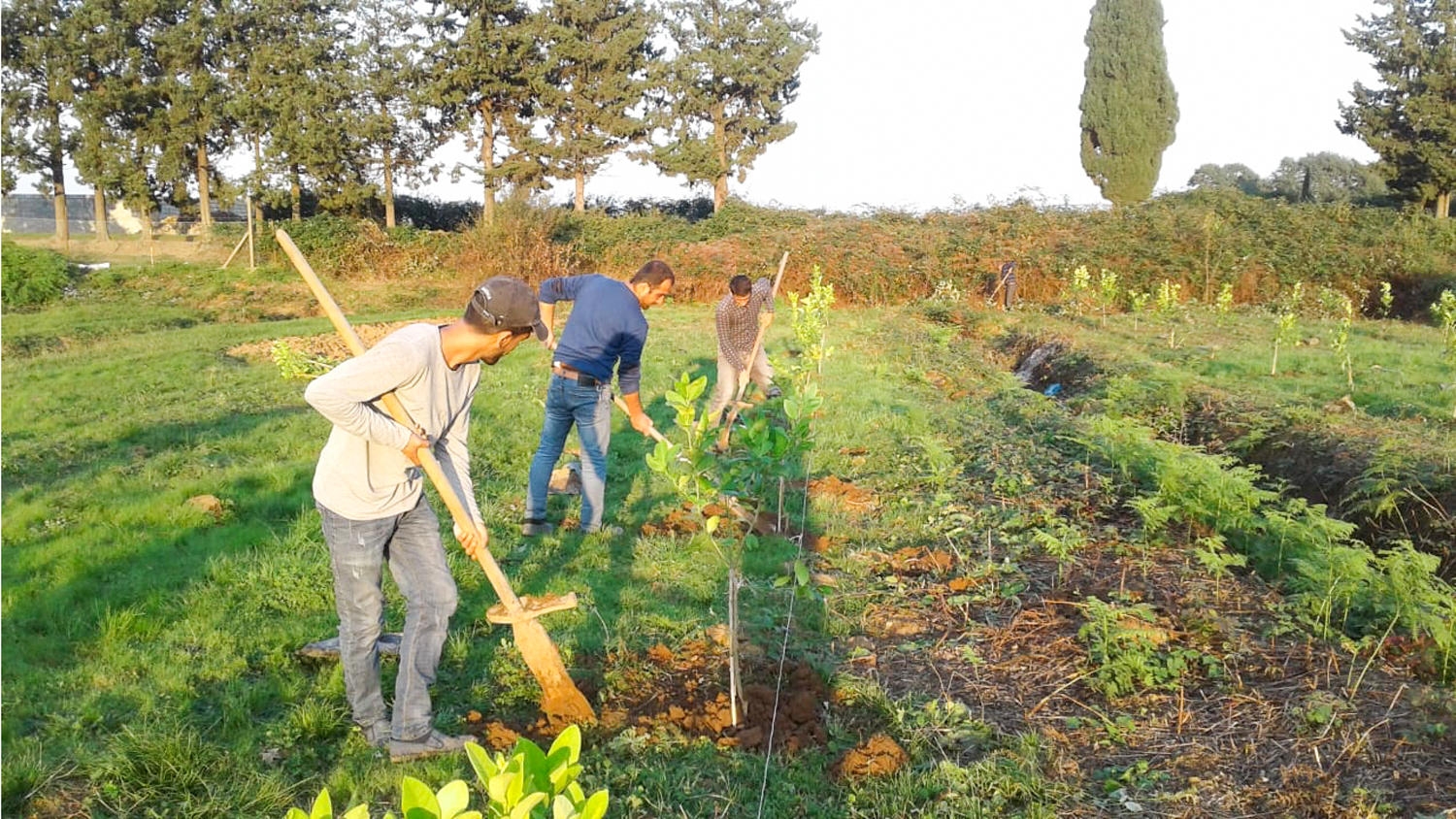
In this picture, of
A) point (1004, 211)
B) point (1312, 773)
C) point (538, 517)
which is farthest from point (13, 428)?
point (1004, 211)

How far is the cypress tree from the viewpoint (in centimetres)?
3281

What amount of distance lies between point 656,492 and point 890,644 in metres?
3.04

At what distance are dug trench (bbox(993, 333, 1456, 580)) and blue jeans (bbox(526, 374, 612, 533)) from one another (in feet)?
13.7

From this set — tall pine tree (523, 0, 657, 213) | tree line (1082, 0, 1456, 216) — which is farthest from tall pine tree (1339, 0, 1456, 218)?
tall pine tree (523, 0, 657, 213)

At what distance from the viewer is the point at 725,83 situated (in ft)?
110

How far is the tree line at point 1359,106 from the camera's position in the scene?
27.6m

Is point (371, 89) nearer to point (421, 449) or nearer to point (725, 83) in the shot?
point (725, 83)

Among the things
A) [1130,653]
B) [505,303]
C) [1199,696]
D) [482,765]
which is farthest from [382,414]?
[1199,696]

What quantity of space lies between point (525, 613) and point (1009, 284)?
65.6ft

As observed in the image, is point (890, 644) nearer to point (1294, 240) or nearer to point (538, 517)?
point (538, 517)

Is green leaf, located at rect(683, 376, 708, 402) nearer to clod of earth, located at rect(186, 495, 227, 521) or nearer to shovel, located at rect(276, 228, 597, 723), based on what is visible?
shovel, located at rect(276, 228, 597, 723)

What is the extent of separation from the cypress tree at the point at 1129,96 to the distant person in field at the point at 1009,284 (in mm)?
13139

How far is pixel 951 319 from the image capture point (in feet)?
62.5

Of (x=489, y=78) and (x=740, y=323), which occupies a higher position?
(x=489, y=78)
